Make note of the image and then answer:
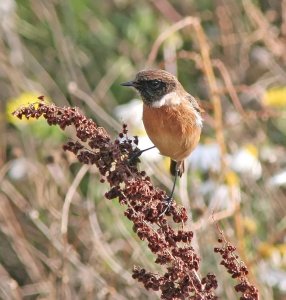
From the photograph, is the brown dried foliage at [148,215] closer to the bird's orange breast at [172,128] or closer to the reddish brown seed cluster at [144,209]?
the reddish brown seed cluster at [144,209]

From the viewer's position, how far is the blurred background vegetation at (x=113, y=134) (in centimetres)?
539

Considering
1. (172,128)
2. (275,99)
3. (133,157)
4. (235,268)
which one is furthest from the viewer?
(275,99)

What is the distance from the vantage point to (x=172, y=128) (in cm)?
441

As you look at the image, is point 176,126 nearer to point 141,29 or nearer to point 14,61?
point 14,61

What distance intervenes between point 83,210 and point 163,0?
109 inches

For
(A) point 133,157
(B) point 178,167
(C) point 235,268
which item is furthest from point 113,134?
(C) point 235,268

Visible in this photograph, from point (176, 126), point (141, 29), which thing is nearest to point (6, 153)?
point (141, 29)

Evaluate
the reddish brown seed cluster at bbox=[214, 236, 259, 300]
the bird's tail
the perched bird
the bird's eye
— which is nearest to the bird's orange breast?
the perched bird

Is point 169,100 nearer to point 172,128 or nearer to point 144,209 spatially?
point 172,128

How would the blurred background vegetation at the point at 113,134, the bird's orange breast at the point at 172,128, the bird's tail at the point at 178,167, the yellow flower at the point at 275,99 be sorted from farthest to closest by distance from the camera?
the yellow flower at the point at 275,99, the blurred background vegetation at the point at 113,134, the bird's tail at the point at 178,167, the bird's orange breast at the point at 172,128

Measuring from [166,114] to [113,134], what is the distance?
2265mm

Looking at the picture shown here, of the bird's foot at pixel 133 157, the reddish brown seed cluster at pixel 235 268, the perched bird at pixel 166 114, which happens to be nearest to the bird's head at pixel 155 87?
the perched bird at pixel 166 114

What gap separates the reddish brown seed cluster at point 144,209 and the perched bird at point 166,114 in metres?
0.79

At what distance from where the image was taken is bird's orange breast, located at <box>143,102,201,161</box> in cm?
437
